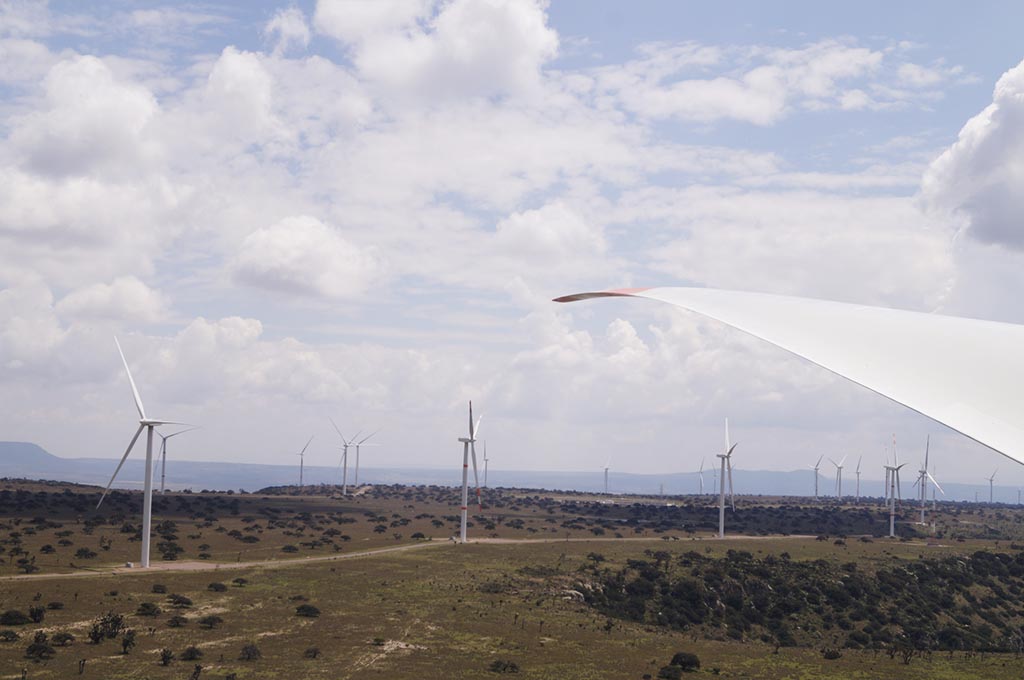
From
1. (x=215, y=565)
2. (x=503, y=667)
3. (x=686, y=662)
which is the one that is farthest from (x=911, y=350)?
(x=215, y=565)

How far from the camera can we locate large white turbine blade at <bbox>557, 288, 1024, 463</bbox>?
658cm

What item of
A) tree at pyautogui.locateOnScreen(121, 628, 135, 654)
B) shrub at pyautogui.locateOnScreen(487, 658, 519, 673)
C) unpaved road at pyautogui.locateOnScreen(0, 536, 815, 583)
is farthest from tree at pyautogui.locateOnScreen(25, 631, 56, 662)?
shrub at pyautogui.locateOnScreen(487, 658, 519, 673)

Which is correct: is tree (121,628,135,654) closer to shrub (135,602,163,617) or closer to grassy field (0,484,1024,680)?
grassy field (0,484,1024,680)

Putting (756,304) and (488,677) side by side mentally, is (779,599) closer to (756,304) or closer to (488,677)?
(488,677)

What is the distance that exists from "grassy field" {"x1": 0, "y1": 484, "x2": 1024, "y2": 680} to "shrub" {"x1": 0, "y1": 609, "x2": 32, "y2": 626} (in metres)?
0.69

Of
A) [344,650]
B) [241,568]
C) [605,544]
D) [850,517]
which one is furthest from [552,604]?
[850,517]

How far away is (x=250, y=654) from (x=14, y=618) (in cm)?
1606

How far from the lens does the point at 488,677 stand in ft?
139

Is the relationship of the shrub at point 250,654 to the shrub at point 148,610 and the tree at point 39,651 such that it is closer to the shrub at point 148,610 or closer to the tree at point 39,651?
the tree at point 39,651

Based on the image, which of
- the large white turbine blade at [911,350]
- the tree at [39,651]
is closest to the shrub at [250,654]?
the tree at [39,651]

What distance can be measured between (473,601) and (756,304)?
188 feet

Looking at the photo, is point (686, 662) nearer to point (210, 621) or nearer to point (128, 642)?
point (210, 621)

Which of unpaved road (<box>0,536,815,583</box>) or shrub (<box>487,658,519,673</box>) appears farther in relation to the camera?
unpaved road (<box>0,536,815,583</box>)

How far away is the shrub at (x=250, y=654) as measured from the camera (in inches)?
1711
